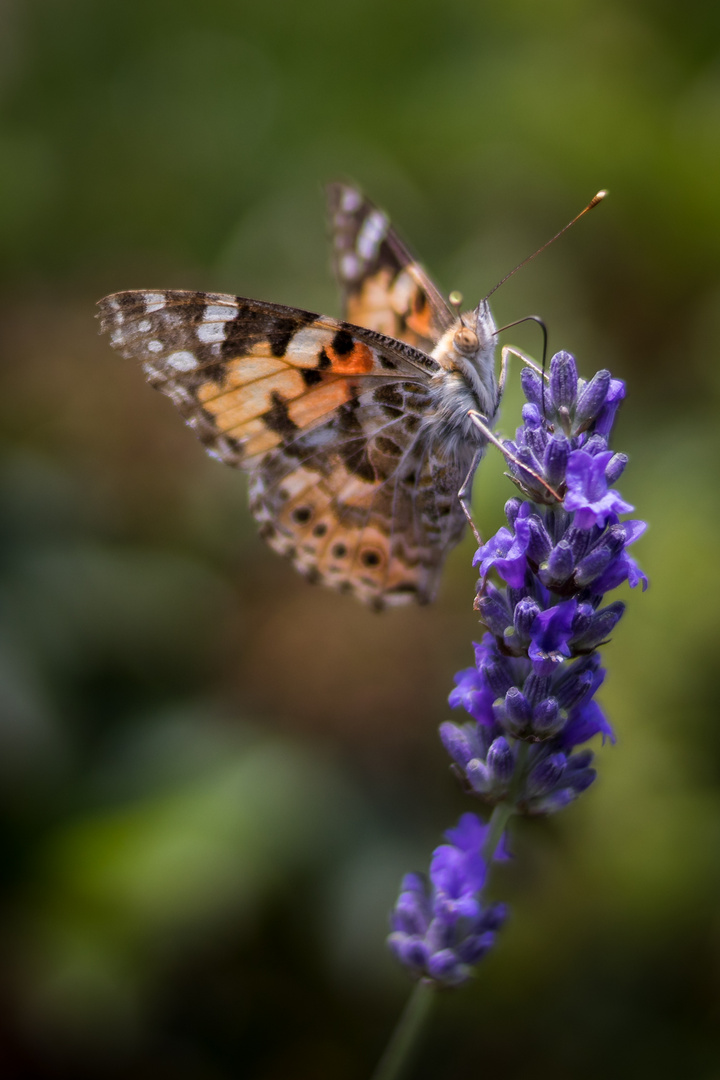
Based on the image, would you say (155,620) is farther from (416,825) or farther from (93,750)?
(416,825)

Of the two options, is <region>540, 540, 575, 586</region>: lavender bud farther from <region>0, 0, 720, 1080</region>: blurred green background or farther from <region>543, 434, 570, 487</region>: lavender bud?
<region>0, 0, 720, 1080</region>: blurred green background

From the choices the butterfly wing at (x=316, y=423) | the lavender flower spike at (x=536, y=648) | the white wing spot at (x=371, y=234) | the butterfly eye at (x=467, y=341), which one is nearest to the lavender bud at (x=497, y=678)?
the lavender flower spike at (x=536, y=648)

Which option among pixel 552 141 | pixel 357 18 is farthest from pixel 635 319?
pixel 357 18

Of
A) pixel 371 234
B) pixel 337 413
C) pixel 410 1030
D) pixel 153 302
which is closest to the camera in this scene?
pixel 410 1030

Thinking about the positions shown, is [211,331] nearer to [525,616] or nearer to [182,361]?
[182,361]

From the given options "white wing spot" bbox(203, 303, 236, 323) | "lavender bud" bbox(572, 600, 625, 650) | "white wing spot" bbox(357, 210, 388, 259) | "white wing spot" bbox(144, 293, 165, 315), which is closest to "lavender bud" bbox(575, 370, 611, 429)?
"lavender bud" bbox(572, 600, 625, 650)

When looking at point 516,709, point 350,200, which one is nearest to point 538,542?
point 516,709

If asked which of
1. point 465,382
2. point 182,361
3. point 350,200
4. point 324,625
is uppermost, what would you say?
point 350,200
